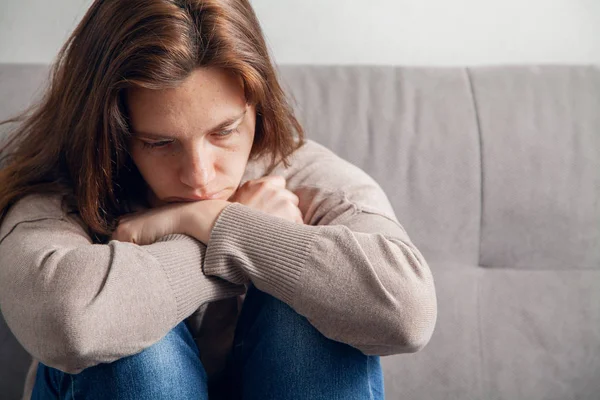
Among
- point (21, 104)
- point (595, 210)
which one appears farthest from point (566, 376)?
point (21, 104)

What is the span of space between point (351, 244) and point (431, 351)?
499 millimetres

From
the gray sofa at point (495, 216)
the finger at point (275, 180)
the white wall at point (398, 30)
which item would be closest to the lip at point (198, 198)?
the finger at point (275, 180)

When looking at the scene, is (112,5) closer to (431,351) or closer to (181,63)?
(181,63)

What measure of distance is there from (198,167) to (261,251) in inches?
5.8

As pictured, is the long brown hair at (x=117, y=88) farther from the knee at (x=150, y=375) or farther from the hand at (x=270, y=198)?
the knee at (x=150, y=375)

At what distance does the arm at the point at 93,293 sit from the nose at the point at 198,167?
84 millimetres

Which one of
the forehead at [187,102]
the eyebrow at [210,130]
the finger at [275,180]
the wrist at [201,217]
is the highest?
the forehead at [187,102]

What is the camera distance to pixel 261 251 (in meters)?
0.88

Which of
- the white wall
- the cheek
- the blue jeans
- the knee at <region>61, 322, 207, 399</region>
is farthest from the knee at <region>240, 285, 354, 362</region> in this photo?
the white wall

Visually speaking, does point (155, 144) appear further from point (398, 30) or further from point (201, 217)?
point (398, 30)

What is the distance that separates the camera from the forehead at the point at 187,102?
88cm

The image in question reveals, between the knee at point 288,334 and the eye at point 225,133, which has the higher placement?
the eye at point 225,133

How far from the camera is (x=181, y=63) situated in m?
0.87

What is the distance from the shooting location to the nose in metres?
0.91
